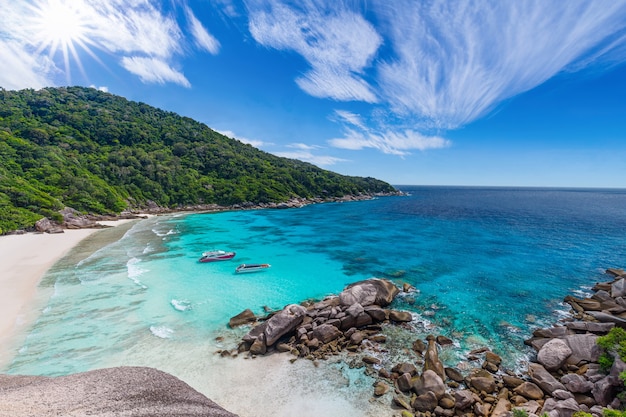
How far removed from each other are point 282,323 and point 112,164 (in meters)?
103

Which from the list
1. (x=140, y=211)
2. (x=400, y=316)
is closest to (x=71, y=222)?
(x=140, y=211)

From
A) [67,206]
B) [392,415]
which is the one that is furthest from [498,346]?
[67,206]

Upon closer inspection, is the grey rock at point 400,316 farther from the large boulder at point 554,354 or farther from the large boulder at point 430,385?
the large boulder at point 554,354

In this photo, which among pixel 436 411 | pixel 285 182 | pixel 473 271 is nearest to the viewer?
pixel 436 411

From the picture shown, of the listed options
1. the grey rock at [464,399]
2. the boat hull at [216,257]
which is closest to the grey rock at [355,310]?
the grey rock at [464,399]

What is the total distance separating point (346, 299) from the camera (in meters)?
21.8

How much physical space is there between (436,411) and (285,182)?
410 feet

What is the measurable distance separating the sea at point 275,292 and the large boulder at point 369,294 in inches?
84.2

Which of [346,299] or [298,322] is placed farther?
[346,299]

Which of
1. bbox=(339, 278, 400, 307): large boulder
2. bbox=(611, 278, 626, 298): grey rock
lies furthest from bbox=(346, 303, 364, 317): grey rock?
bbox=(611, 278, 626, 298): grey rock

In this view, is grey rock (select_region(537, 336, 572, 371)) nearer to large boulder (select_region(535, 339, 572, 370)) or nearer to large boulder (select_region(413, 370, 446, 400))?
large boulder (select_region(535, 339, 572, 370))

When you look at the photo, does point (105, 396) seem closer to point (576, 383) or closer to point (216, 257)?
point (576, 383)

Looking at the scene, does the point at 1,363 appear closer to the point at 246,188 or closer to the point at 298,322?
the point at 298,322

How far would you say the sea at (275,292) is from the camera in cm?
1578
